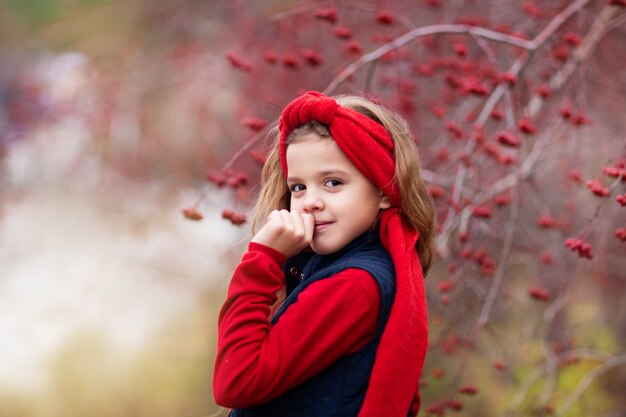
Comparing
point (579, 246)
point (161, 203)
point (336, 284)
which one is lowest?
point (161, 203)

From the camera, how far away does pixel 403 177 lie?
1.77 metres

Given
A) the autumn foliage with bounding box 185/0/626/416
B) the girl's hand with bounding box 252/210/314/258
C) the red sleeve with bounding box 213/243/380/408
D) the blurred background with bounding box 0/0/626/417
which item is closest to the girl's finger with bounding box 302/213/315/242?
the girl's hand with bounding box 252/210/314/258

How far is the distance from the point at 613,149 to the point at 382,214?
2.41 metres

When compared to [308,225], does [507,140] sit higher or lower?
lower

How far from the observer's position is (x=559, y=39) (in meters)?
3.55

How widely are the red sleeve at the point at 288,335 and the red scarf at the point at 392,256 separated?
0.06 m

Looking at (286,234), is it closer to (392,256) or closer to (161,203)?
(392,256)

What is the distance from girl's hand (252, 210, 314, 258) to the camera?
5.55ft

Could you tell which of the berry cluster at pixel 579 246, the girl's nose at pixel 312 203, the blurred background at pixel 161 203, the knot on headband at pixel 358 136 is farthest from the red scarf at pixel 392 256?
the blurred background at pixel 161 203

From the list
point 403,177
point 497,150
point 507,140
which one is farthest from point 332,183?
point 497,150

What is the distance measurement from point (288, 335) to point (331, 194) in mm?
308

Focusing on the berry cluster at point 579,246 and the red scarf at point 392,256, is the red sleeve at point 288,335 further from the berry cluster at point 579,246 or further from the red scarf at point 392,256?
the berry cluster at point 579,246

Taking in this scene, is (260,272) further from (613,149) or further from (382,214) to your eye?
(613,149)

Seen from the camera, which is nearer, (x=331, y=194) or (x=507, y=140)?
(x=331, y=194)
